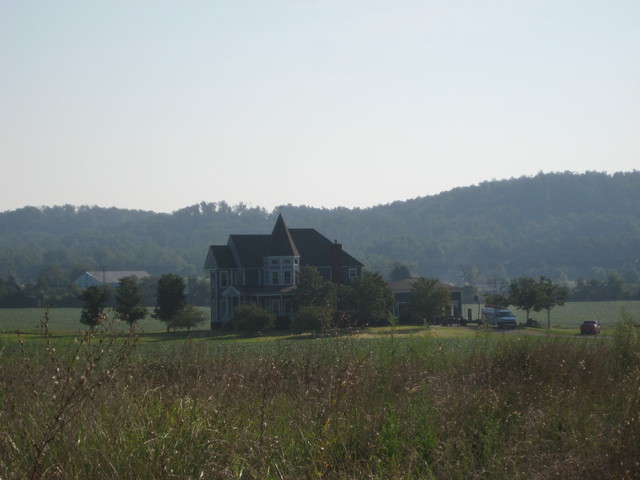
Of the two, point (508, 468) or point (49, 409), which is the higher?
point (49, 409)

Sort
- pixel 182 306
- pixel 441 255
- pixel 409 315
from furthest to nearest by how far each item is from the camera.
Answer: pixel 441 255 → pixel 409 315 → pixel 182 306

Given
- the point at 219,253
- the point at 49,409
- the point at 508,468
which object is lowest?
the point at 508,468

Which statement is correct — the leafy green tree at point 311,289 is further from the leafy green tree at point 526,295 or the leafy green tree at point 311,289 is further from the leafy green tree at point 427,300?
the leafy green tree at point 526,295

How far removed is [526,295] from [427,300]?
10653 millimetres

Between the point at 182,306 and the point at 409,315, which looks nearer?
the point at 182,306

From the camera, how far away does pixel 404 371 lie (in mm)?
14500

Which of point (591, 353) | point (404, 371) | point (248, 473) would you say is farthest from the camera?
point (591, 353)

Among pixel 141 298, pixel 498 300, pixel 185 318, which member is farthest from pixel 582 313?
pixel 141 298

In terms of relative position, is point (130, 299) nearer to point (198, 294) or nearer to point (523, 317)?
point (523, 317)

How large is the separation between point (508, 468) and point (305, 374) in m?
5.72

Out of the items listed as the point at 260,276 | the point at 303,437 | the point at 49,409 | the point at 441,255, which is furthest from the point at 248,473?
the point at 441,255

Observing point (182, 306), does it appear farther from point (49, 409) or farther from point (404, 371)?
point (49, 409)

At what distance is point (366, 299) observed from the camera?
58938 mm

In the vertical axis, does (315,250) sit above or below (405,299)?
above
